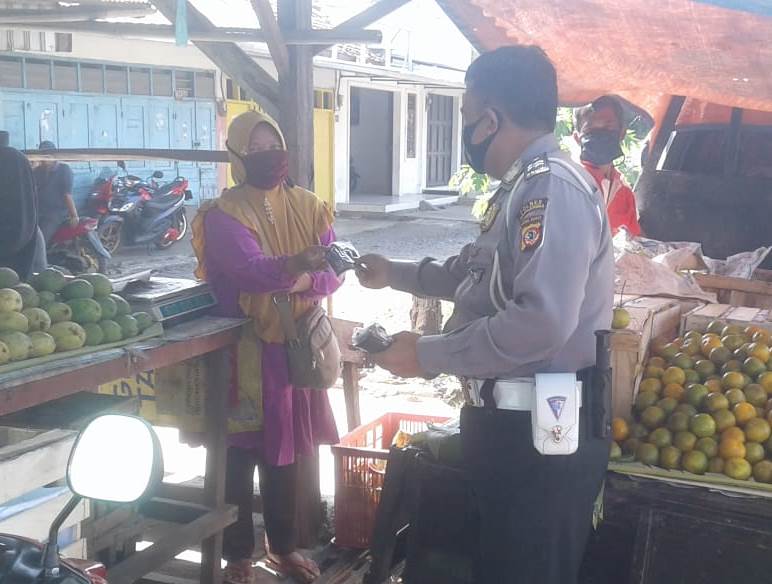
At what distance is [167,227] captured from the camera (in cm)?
1304

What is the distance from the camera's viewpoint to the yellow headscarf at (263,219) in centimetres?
344

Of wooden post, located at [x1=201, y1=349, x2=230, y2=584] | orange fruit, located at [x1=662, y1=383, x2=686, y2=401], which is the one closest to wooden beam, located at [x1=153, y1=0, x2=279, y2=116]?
wooden post, located at [x1=201, y1=349, x2=230, y2=584]

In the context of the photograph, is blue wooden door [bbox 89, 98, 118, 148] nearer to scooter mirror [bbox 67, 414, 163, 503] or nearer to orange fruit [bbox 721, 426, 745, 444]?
orange fruit [bbox 721, 426, 745, 444]

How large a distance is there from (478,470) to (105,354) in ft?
3.96

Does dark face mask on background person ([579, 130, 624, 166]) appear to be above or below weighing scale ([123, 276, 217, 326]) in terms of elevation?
above

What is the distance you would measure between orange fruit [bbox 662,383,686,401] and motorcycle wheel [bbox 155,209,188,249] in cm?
1065

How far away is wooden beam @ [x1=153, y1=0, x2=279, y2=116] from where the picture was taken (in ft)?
13.7

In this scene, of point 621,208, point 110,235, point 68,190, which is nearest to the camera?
point 621,208

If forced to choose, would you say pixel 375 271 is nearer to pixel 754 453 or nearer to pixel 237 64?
pixel 754 453

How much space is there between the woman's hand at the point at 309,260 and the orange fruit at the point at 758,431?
1562 millimetres

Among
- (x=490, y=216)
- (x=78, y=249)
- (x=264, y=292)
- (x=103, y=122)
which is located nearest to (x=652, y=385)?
(x=490, y=216)

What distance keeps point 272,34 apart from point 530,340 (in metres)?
2.30

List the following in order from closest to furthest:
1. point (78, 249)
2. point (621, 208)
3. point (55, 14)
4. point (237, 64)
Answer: point (237, 64) → point (55, 14) → point (621, 208) → point (78, 249)

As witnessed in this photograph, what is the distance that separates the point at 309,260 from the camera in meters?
3.17
